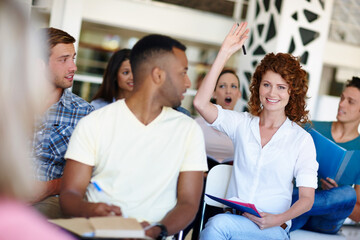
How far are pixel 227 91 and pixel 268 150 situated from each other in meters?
1.46

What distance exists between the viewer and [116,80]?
3.71 meters

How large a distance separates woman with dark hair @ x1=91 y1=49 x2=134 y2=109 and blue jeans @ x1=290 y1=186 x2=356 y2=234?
1665 mm

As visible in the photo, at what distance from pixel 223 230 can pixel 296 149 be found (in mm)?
619

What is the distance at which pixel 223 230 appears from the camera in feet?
7.64

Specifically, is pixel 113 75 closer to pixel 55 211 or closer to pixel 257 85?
pixel 257 85

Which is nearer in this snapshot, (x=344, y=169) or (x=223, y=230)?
(x=223, y=230)

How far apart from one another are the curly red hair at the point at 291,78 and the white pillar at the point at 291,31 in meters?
2.95

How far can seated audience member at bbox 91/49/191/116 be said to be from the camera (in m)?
3.62

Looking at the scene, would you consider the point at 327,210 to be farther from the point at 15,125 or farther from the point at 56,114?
the point at 15,125

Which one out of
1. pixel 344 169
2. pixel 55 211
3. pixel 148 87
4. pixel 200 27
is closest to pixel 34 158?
pixel 55 211

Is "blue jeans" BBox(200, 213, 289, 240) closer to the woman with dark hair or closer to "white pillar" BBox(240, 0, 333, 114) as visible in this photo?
the woman with dark hair

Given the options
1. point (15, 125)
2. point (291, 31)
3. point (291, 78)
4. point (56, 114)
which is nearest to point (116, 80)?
point (56, 114)

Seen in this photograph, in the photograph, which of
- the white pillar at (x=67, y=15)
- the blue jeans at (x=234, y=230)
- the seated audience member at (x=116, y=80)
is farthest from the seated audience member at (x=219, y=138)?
the white pillar at (x=67, y=15)

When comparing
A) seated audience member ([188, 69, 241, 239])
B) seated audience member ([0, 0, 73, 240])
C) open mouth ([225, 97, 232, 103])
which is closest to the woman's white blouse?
seated audience member ([188, 69, 241, 239])
